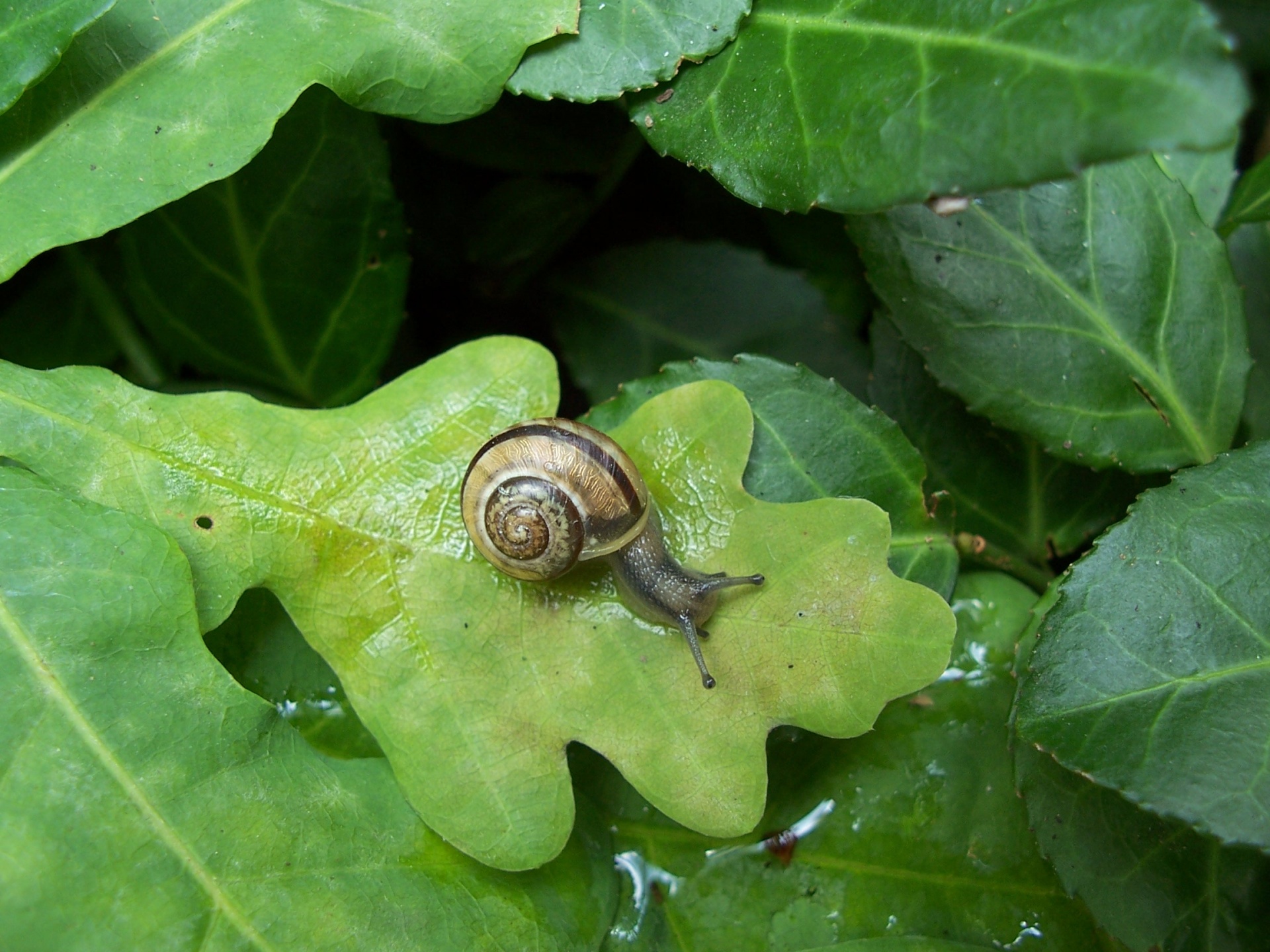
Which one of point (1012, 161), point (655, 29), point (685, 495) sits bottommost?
point (685, 495)

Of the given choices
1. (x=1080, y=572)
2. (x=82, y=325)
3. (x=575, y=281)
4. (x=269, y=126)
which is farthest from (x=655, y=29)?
(x=82, y=325)

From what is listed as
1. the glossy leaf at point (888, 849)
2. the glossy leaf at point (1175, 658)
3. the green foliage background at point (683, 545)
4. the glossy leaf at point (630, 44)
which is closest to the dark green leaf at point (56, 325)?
the green foliage background at point (683, 545)

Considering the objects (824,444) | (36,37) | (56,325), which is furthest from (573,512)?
(56,325)

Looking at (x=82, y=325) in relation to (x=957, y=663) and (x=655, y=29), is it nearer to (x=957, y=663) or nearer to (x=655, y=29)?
(x=655, y=29)

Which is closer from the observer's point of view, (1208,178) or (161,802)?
(161,802)

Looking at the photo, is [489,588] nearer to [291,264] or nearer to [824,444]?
[824,444]

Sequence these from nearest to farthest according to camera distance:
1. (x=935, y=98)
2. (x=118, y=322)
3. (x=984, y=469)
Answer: (x=935, y=98)
(x=984, y=469)
(x=118, y=322)

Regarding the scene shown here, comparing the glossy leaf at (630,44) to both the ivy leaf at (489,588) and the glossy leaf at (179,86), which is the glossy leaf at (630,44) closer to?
the glossy leaf at (179,86)
